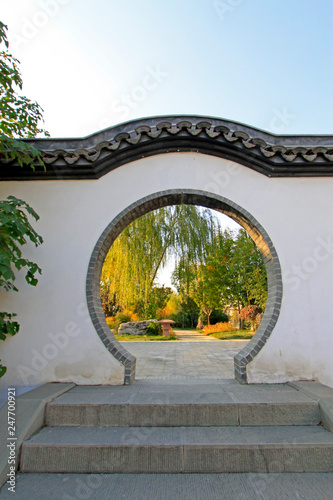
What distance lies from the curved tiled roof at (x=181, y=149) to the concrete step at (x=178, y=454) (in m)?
2.98

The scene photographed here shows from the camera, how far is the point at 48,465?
6.49 feet

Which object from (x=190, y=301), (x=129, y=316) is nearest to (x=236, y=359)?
(x=129, y=316)

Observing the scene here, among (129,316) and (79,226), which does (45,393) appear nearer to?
(79,226)

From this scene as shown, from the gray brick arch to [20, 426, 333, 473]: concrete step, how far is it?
1.03 meters

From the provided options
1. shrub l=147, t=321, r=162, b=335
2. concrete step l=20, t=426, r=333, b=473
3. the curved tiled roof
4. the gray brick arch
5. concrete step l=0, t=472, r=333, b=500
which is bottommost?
shrub l=147, t=321, r=162, b=335

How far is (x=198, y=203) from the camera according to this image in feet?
12.5

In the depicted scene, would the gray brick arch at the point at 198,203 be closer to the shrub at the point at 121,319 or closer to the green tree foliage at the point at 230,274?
the green tree foliage at the point at 230,274

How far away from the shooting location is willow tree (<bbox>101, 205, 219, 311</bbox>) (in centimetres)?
996

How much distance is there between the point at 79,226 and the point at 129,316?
433 inches

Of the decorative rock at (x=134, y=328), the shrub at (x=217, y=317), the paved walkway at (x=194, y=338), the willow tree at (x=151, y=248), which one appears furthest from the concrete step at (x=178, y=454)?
the shrub at (x=217, y=317)

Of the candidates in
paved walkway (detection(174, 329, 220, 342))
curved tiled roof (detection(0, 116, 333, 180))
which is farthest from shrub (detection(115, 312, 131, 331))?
curved tiled roof (detection(0, 116, 333, 180))

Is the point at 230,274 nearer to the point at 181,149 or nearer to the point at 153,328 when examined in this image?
the point at 153,328

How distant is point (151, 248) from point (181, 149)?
6.70 meters

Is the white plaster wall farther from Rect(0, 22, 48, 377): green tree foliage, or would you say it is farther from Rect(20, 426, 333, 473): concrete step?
Rect(20, 426, 333, 473): concrete step
